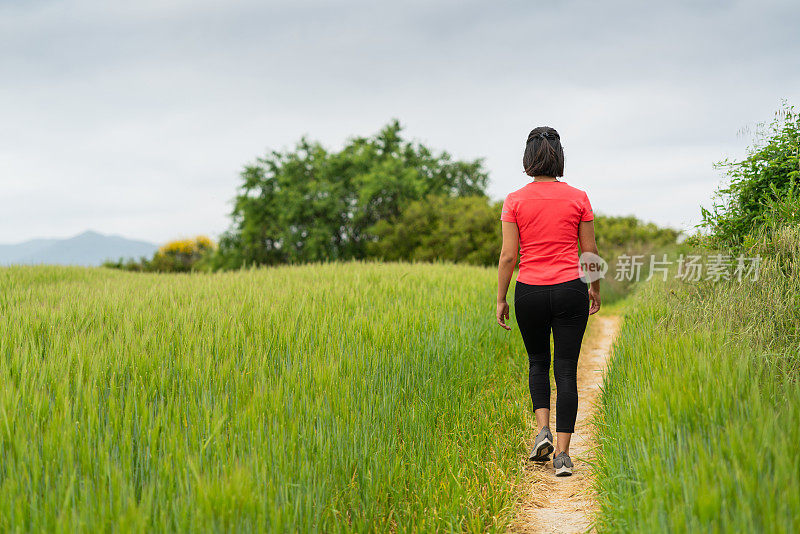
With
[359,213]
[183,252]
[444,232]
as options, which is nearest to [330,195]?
[359,213]

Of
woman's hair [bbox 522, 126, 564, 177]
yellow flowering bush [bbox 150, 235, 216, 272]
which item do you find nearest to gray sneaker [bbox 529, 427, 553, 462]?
woman's hair [bbox 522, 126, 564, 177]

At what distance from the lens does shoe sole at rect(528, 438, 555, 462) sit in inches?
153

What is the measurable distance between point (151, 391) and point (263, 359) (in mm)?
777

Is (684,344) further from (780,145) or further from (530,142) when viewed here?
(780,145)

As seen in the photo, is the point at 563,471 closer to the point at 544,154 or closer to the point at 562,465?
the point at 562,465

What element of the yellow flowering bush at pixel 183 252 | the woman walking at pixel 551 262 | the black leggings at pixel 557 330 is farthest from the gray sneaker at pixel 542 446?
the yellow flowering bush at pixel 183 252

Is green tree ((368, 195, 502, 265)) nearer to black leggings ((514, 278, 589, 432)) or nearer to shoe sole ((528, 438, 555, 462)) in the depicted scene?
black leggings ((514, 278, 589, 432))

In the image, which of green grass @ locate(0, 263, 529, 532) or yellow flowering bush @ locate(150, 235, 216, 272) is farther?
yellow flowering bush @ locate(150, 235, 216, 272)

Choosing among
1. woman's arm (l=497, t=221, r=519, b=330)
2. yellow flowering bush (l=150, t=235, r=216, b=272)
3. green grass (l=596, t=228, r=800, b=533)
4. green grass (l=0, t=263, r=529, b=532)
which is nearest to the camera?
green grass (l=596, t=228, r=800, b=533)

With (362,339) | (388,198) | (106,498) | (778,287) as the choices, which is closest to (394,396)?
(362,339)

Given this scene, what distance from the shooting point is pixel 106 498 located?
88.2 inches

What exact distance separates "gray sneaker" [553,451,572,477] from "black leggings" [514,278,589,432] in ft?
0.65

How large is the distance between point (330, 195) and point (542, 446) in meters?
26.8

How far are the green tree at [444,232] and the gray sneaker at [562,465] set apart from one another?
1756cm
